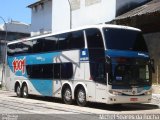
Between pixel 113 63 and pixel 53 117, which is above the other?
pixel 113 63

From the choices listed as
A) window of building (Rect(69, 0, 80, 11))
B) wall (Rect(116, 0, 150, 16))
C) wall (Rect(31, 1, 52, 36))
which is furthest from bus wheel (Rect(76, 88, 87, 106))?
wall (Rect(31, 1, 52, 36))

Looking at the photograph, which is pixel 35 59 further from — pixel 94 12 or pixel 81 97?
pixel 94 12

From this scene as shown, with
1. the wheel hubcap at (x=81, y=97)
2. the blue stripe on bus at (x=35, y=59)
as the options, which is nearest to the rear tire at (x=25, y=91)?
the blue stripe on bus at (x=35, y=59)

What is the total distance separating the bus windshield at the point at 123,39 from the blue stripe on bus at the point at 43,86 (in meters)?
5.78

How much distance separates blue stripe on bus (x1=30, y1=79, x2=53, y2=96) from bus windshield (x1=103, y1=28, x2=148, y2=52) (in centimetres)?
578

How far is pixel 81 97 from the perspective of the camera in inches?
810

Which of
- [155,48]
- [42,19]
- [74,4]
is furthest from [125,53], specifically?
[42,19]

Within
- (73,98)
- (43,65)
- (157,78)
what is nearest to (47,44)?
(43,65)

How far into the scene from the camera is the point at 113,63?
61.2 feet

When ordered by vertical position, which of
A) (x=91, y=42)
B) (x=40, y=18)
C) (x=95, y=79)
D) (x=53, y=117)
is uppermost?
(x=40, y=18)

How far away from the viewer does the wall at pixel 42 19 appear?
43094mm

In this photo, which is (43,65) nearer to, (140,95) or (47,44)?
(47,44)

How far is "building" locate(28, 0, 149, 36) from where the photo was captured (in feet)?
102

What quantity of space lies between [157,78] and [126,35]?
25.3 feet
